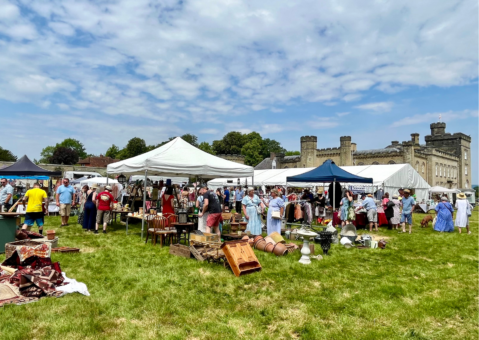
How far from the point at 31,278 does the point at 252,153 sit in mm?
56203

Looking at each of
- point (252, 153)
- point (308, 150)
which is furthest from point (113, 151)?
point (308, 150)

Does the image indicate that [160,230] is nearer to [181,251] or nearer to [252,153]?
[181,251]


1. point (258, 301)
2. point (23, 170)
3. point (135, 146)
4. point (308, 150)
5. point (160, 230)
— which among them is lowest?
point (258, 301)

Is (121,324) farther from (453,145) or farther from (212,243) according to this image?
(453,145)

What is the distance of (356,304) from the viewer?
4301 mm

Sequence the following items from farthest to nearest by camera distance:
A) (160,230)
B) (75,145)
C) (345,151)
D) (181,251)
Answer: (75,145) → (345,151) → (160,230) → (181,251)

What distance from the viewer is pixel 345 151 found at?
42.9m

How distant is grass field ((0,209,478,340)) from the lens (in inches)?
137

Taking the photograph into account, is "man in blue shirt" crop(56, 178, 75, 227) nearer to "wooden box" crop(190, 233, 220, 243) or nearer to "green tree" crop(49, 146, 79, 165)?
"wooden box" crop(190, 233, 220, 243)

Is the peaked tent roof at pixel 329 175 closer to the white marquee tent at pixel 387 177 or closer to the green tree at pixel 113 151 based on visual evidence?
the white marquee tent at pixel 387 177

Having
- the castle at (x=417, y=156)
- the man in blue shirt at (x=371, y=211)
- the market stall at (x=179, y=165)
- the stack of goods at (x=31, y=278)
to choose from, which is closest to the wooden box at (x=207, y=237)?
the market stall at (x=179, y=165)

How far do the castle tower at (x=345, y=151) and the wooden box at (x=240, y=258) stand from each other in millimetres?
39464

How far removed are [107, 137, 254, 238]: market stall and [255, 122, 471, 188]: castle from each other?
3487 cm

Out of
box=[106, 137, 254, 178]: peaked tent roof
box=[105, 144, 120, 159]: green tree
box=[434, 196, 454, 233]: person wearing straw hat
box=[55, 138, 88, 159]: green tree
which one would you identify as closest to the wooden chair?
box=[106, 137, 254, 178]: peaked tent roof
